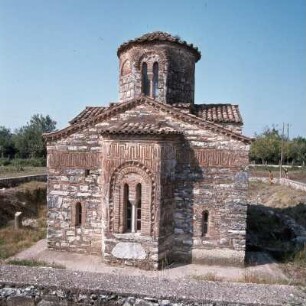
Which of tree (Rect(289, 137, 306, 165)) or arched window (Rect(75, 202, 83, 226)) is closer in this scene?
arched window (Rect(75, 202, 83, 226))

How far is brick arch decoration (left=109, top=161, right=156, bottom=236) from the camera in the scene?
935 cm

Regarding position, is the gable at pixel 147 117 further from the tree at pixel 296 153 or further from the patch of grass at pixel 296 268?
the tree at pixel 296 153

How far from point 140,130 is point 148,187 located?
1.69 meters

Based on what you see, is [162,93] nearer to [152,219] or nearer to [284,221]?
[152,219]

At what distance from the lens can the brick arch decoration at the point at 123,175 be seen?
9352 millimetres

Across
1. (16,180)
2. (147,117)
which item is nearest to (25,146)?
(16,180)

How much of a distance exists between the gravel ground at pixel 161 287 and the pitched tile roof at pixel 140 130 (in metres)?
4.91

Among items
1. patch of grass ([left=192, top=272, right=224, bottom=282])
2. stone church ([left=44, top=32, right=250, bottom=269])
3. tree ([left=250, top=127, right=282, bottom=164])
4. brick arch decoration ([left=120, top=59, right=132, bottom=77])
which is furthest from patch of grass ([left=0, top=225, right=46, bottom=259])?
tree ([left=250, top=127, right=282, bottom=164])

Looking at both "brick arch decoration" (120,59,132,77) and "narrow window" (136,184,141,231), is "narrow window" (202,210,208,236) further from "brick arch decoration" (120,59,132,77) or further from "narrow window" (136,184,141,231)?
"brick arch decoration" (120,59,132,77)

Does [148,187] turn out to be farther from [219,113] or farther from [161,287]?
[161,287]

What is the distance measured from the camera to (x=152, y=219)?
9367mm

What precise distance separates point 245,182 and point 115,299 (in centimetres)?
642

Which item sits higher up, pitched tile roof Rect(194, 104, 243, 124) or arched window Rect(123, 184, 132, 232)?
pitched tile roof Rect(194, 104, 243, 124)

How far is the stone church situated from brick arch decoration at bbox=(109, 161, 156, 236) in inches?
1.2
